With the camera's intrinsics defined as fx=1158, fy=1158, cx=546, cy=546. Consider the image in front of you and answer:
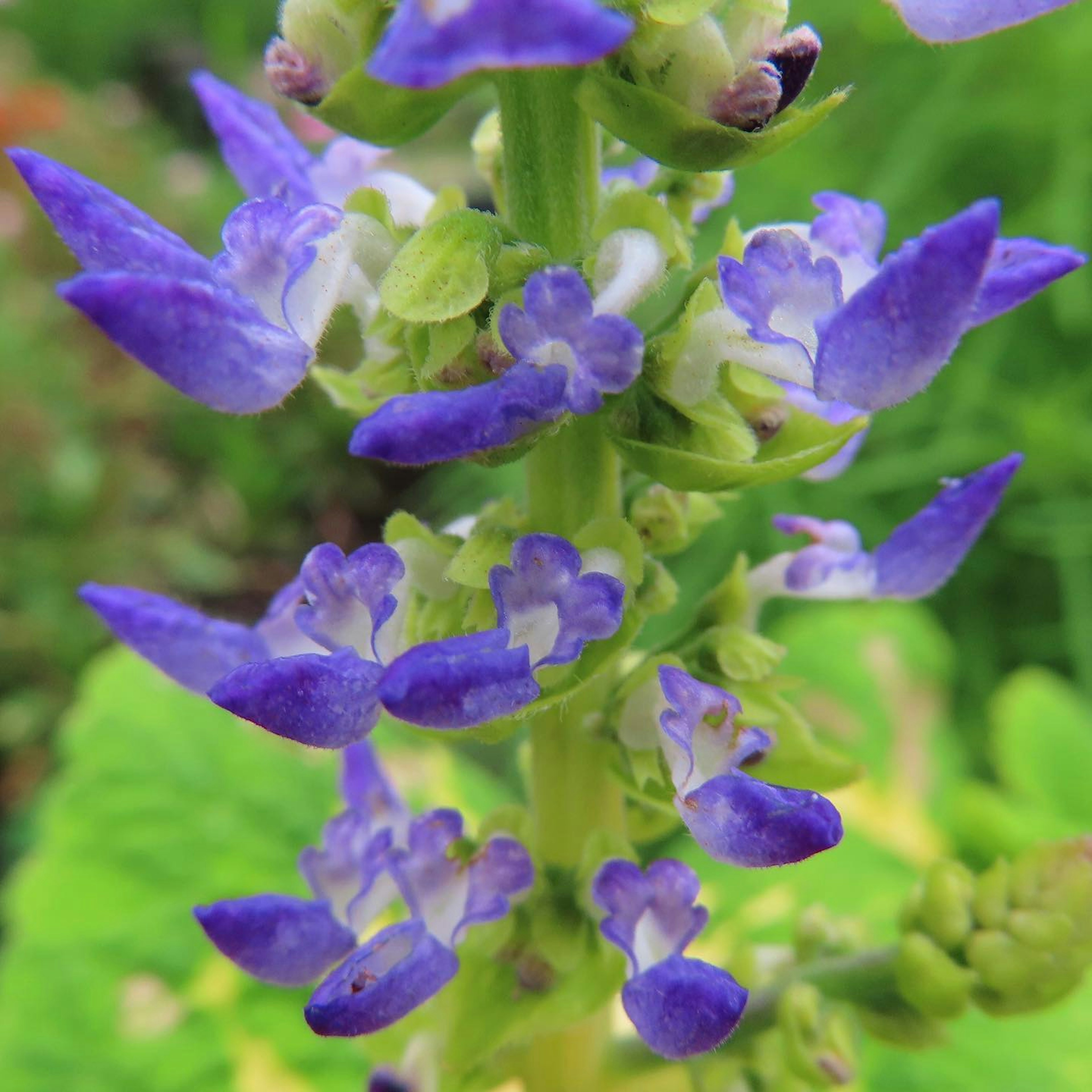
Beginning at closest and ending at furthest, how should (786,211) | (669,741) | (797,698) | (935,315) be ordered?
(935,315) < (669,741) < (797,698) < (786,211)

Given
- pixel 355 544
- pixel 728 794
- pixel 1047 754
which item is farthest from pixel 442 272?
pixel 355 544

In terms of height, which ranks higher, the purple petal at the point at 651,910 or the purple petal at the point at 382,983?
the purple petal at the point at 651,910

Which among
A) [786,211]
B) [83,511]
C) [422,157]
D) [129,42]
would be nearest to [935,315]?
[786,211]

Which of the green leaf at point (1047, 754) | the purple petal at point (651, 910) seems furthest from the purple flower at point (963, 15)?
the green leaf at point (1047, 754)

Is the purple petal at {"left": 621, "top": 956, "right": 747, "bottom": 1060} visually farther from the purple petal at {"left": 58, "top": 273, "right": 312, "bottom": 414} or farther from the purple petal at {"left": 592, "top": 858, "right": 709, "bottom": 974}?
the purple petal at {"left": 58, "top": 273, "right": 312, "bottom": 414}

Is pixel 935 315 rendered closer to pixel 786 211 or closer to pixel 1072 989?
pixel 1072 989

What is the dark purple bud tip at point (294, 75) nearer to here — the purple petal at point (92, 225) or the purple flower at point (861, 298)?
the purple petal at point (92, 225)

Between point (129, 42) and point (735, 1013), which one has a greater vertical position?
point (735, 1013)
